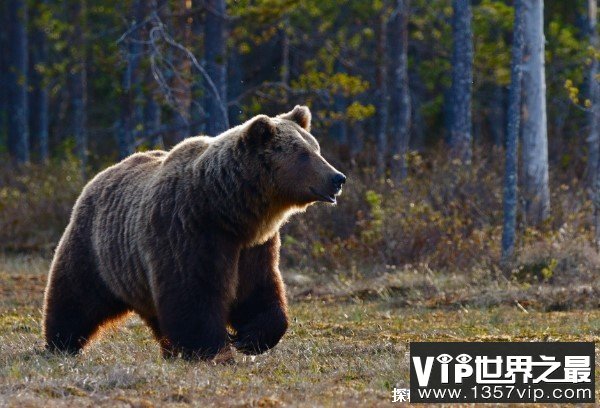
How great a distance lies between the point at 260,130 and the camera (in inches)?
287

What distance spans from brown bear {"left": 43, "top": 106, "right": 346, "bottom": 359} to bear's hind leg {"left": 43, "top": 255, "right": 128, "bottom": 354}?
173 mm

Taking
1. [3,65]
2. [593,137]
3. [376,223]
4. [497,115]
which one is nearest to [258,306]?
[376,223]

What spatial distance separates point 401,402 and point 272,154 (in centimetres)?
213

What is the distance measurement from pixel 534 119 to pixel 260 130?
8335 millimetres

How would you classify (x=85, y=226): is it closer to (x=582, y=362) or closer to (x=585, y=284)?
(x=582, y=362)

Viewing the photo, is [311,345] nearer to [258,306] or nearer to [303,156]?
[258,306]

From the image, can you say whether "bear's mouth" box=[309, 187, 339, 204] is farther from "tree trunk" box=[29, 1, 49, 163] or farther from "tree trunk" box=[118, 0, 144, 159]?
"tree trunk" box=[29, 1, 49, 163]

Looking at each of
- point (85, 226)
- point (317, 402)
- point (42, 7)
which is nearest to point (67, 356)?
point (85, 226)

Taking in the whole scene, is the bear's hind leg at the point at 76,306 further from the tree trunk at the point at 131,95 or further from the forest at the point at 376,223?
the tree trunk at the point at 131,95

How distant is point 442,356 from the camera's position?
6496mm

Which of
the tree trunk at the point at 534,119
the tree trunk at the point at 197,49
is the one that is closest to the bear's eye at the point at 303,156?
the tree trunk at the point at 534,119

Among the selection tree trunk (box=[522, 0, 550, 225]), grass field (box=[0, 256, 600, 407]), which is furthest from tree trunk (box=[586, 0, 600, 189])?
grass field (box=[0, 256, 600, 407])

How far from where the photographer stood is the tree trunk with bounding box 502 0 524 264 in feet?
39.8

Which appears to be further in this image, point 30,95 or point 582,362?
point 30,95
